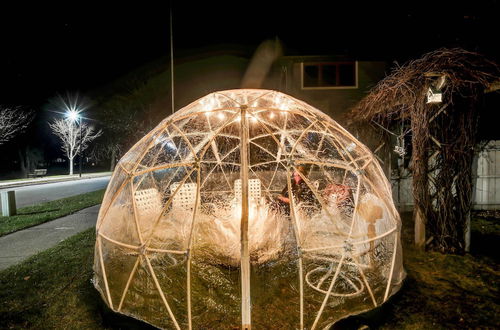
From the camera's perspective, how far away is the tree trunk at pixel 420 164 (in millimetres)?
4836

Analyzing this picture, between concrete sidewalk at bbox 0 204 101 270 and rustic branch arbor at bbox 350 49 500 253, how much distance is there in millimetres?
7411

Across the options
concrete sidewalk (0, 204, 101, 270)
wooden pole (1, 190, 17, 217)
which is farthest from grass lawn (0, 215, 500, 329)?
wooden pole (1, 190, 17, 217)

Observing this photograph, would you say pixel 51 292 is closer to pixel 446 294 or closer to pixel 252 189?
pixel 252 189

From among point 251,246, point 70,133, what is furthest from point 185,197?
point 70,133

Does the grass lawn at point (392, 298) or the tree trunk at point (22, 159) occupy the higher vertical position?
the tree trunk at point (22, 159)

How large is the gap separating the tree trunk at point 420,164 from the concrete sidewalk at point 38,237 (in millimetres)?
7307

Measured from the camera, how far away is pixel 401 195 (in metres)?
7.78

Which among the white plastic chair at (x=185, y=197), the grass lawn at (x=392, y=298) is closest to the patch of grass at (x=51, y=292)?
the grass lawn at (x=392, y=298)

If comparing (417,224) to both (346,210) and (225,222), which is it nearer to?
(346,210)

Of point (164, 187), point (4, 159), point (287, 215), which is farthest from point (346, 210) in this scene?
point (4, 159)

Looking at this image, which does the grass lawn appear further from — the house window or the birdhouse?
the house window

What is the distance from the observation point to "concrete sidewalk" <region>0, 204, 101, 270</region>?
18.2 ft

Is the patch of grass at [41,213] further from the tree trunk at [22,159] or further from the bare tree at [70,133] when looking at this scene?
the tree trunk at [22,159]

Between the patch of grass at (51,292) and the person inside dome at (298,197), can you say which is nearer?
the patch of grass at (51,292)
